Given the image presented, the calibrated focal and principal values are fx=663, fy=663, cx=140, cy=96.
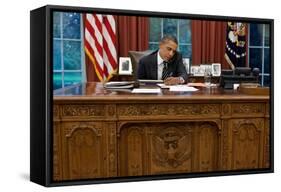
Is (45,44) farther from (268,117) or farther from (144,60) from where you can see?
(268,117)

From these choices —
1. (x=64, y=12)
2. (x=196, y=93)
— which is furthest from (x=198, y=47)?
(x=64, y=12)

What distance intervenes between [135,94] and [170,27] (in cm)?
52

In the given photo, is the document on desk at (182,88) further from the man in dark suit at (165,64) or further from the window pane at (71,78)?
the window pane at (71,78)

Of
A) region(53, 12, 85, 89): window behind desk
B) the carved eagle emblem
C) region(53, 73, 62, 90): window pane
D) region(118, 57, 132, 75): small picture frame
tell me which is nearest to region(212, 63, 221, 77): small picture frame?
the carved eagle emblem

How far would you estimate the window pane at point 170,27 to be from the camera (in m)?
4.46

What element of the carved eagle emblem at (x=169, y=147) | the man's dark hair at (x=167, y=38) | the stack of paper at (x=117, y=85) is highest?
the man's dark hair at (x=167, y=38)

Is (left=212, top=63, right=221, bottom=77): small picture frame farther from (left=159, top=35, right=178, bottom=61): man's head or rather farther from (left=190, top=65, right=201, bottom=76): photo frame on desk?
(left=159, top=35, right=178, bottom=61): man's head

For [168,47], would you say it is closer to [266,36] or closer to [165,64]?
[165,64]

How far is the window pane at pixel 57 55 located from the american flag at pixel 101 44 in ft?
0.84

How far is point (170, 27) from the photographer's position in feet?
14.7

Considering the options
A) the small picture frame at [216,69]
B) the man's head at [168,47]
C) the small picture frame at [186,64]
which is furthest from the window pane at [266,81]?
the man's head at [168,47]

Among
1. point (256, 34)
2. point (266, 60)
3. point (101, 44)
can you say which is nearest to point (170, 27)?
point (101, 44)

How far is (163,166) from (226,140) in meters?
0.50

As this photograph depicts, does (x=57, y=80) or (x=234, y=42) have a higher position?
(x=234, y=42)
